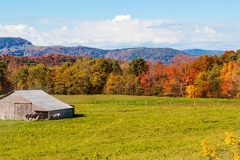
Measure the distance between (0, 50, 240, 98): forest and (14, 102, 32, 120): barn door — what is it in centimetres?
6049

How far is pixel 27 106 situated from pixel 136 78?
6400cm

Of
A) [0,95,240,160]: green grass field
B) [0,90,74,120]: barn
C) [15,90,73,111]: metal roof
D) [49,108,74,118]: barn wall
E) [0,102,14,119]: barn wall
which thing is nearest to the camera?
[0,95,240,160]: green grass field

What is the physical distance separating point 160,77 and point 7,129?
80566mm

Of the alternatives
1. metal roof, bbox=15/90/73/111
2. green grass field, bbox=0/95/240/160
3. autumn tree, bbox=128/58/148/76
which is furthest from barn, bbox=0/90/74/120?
autumn tree, bbox=128/58/148/76

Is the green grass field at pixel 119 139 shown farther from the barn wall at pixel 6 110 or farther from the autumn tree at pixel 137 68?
the autumn tree at pixel 137 68

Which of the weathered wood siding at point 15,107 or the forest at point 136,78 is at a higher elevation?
the forest at point 136,78

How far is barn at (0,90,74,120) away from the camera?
5519 centimetres

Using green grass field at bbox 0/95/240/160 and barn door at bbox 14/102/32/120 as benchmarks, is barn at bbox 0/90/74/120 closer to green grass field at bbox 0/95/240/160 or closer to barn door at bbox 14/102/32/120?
barn door at bbox 14/102/32/120

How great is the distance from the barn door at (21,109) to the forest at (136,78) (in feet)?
198

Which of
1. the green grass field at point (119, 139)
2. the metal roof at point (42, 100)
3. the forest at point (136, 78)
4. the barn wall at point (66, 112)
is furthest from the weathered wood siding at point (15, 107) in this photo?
the forest at point (136, 78)

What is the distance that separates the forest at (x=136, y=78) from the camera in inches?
4188

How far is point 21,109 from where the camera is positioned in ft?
185

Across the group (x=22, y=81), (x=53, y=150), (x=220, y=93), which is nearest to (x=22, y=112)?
(x=53, y=150)

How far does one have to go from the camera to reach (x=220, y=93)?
103625mm
